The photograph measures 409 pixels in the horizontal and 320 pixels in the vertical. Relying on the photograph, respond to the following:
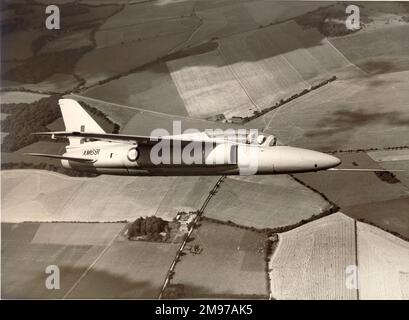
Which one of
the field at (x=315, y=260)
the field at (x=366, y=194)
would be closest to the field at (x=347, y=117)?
the field at (x=366, y=194)

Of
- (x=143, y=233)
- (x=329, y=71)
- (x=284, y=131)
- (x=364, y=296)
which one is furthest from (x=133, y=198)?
(x=329, y=71)

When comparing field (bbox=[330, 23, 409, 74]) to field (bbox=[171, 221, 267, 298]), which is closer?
field (bbox=[171, 221, 267, 298])

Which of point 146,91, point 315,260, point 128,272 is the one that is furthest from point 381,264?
point 146,91

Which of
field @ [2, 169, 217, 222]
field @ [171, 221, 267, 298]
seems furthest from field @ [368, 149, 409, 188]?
field @ [2, 169, 217, 222]

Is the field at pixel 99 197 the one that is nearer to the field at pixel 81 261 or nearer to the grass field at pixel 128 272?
the field at pixel 81 261

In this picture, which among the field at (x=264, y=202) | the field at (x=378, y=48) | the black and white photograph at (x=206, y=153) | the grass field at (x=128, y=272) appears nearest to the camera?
the black and white photograph at (x=206, y=153)

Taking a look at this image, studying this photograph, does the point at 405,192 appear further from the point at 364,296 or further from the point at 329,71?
the point at 329,71

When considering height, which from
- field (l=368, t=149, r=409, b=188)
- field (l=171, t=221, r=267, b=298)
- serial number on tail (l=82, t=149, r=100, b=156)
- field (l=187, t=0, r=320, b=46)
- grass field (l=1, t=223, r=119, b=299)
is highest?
field (l=187, t=0, r=320, b=46)

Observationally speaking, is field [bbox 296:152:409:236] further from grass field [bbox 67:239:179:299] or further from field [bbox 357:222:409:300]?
grass field [bbox 67:239:179:299]
